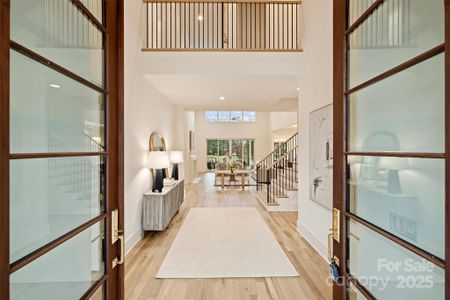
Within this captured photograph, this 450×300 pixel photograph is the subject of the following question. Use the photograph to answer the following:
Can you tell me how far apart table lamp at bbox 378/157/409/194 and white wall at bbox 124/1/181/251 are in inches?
122

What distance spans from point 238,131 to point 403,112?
44.4 feet

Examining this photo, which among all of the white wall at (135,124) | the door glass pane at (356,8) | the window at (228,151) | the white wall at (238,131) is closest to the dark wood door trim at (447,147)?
the door glass pane at (356,8)

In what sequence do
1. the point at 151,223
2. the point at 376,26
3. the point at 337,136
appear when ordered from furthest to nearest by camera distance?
1. the point at 151,223
2. the point at 337,136
3. the point at 376,26

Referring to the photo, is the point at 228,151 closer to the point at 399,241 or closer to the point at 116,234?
the point at 116,234

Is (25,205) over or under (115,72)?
under

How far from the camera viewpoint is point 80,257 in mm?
1178

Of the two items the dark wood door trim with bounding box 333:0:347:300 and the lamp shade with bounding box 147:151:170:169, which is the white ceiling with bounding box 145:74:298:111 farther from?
the dark wood door trim with bounding box 333:0:347:300

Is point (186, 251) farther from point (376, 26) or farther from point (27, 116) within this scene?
point (376, 26)

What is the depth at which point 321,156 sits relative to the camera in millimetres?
→ 3363

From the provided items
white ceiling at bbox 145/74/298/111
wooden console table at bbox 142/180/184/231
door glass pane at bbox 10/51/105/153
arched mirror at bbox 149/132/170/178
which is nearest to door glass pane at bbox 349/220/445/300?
door glass pane at bbox 10/51/105/153

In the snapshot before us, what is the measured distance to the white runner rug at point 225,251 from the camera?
2.85 metres

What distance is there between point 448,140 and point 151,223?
3918 millimetres

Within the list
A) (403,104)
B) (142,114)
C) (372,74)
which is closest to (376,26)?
(372,74)

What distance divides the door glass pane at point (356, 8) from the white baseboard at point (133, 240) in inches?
138
